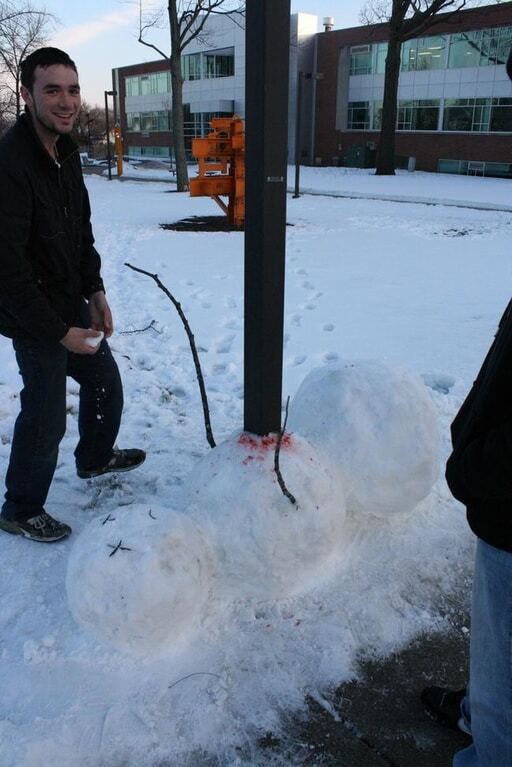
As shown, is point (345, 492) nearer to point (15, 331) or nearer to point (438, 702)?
Answer: point (438, 702)

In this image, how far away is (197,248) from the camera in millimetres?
10414

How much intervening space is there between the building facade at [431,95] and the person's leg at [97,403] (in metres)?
31.1

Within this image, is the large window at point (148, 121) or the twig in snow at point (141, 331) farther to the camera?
the large window at point (148, 121)

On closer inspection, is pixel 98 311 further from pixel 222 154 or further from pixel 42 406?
pixel 222 154

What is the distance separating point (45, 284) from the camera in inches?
108

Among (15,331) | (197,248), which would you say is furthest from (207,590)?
(197,248)

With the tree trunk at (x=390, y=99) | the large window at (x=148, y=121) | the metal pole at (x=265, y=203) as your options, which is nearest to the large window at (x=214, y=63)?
the large window at (x=148, y=121)

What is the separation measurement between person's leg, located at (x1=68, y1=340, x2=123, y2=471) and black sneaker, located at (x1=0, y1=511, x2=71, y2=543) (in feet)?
1.64

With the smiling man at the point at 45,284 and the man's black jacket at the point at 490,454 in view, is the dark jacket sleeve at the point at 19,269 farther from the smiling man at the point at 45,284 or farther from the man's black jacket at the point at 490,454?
the man's black jacket at the point at 490,454

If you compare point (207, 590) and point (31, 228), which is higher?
point (31, 228)

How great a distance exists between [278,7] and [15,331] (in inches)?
62.0

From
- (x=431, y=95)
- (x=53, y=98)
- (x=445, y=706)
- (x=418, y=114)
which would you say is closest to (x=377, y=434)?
(x=445, y=706)

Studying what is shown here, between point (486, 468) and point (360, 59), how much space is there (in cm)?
4159

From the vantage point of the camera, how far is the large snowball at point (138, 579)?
6.84ft
